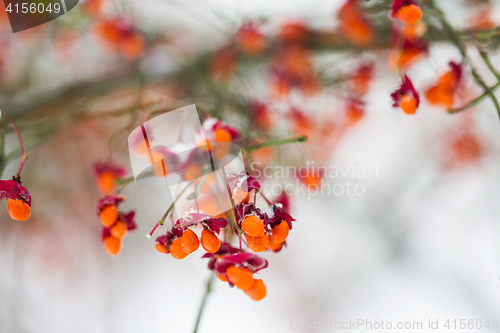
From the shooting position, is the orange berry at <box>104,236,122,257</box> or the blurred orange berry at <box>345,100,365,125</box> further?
the blurred orange berry at <box>345,100,365,125</box>

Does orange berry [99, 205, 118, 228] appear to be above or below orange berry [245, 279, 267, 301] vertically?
above

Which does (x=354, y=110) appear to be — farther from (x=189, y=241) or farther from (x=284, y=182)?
(x=189, y=241)

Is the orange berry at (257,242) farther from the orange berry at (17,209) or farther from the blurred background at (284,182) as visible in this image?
the blurred background at (284,182)

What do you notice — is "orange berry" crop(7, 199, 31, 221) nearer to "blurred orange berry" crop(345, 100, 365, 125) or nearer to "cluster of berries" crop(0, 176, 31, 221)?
"cluster of berries" crop(0, 176, 31, 221)

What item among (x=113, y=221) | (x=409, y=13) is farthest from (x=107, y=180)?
(x=409, y=13)

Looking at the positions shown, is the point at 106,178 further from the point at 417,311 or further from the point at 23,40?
the point at 417,311

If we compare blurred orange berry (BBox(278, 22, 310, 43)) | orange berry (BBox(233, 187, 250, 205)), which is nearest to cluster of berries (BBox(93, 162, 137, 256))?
orange berry (BBox(233, 187, 250, 205))
